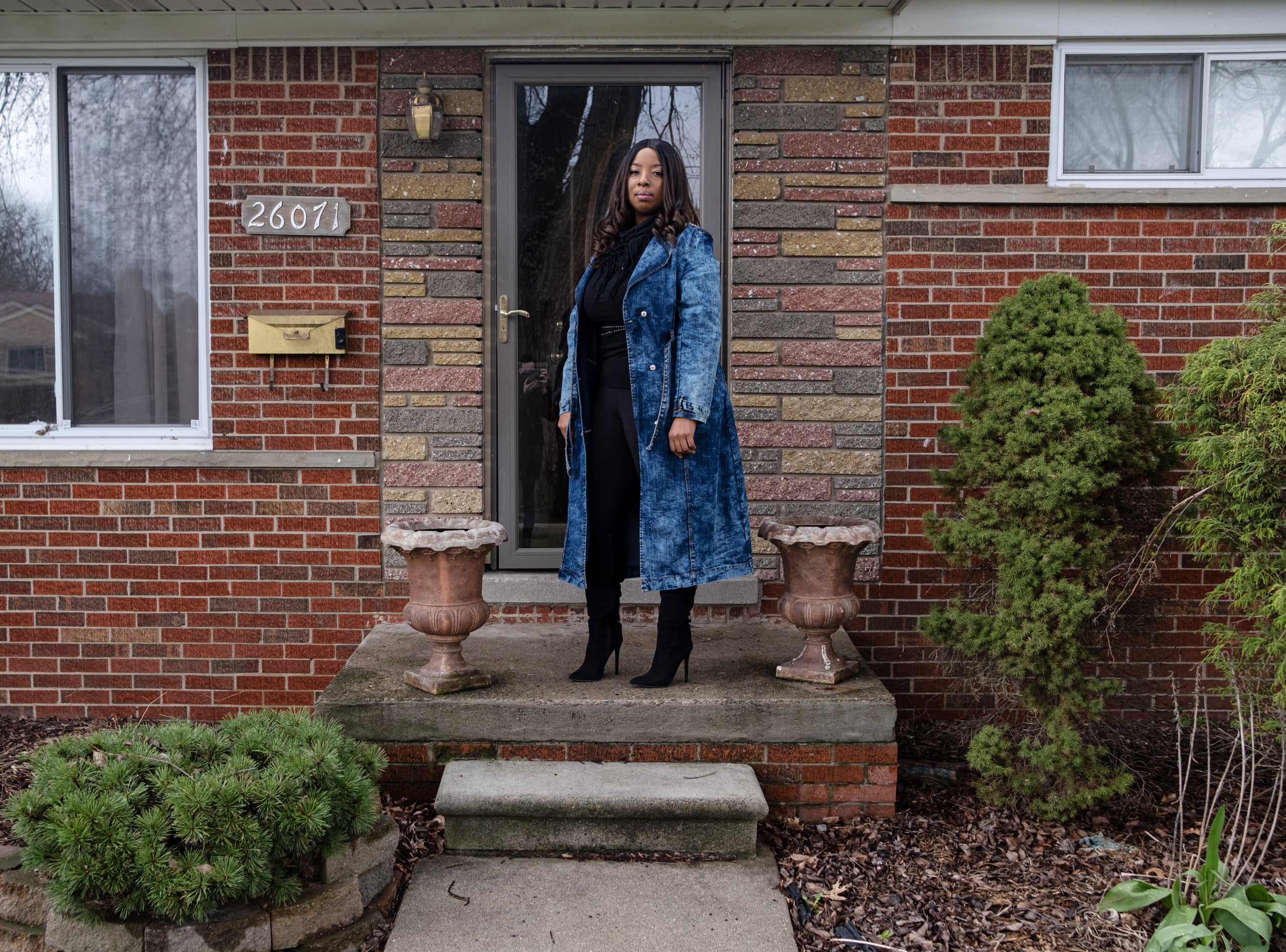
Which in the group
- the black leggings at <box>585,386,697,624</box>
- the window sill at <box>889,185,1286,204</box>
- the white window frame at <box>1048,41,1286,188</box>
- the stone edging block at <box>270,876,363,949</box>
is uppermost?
the white window frame at <box>1048,41,1286,188</box>

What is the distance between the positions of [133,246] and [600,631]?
9.20ft

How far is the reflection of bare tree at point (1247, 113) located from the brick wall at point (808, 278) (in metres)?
1.50

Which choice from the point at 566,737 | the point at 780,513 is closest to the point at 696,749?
the point at 566,737

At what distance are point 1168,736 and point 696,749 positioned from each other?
224 centimetres

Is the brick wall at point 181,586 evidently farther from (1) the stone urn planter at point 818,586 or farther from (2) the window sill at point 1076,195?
(2) the window sill at point 1076,195

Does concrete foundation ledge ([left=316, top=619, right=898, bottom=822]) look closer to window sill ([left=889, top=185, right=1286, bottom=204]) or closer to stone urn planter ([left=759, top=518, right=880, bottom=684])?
stone urn planter ([left=759, top=518, right=880, bottom=684])

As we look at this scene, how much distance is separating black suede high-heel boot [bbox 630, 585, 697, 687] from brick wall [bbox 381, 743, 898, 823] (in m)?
0.23

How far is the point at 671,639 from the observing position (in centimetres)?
370

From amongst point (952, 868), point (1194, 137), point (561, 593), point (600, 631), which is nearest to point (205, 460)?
point (561, 593)

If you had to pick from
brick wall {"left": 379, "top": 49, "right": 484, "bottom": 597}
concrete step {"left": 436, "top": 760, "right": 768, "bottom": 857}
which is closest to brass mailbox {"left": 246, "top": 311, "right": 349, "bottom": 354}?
brick wall {"left": 379, "top": 49, "right": 484, "bottom": 597}

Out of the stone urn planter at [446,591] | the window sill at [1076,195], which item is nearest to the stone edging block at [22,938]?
the stone urn planter at [446,591]

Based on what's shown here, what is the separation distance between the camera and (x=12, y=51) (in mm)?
4555

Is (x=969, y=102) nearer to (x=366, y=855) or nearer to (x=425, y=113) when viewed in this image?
(x=425, y=113)

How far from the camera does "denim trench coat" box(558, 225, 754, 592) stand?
11.4 feet
